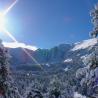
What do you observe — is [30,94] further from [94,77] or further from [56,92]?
Result: [94,77]

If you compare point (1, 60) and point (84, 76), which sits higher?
point (1, 60)

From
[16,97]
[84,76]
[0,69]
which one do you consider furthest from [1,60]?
[84,76]

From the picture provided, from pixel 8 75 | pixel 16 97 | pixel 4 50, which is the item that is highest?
pixel 4 50

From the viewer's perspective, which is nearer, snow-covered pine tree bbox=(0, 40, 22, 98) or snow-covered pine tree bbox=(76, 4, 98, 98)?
snow-covered pine tree bbox=(76, 4, 98, 98)

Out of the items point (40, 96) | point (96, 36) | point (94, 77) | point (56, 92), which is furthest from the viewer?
point (56, 92)

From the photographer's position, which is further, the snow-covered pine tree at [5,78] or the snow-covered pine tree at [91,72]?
the snow-covered pine tree at [5,78]

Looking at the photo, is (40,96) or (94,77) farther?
(40,96)

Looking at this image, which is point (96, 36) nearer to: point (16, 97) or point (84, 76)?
point (84, 76)

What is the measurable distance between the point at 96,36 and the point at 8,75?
8.16 metres

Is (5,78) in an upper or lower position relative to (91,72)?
upper

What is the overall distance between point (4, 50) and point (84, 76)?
331 inches

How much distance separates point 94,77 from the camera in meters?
16.0

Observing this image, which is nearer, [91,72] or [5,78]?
[91,72]

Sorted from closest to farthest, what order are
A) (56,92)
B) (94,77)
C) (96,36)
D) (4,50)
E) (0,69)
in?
(94,77), (96,36), (0,69), (4,50), (56,92)
